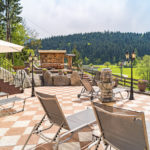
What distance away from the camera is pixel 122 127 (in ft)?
5.24

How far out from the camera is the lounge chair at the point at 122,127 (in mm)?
1464

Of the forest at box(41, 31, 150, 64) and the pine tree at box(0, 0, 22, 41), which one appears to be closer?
the pine tree at box(0, 0, 22, 41)

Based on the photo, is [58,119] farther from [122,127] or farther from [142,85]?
[142,85]

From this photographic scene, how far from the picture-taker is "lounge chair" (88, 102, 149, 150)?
1.46 m

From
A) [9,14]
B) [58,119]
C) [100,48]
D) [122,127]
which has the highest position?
[100,48]

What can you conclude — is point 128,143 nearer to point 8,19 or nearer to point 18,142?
point 18,142

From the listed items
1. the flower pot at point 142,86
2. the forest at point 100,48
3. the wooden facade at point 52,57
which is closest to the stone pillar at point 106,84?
the flower pot at point 142,86

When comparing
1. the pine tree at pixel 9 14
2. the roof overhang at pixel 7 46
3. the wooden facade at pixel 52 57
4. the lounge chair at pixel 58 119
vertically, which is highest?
the pine tree at pixel 9 14

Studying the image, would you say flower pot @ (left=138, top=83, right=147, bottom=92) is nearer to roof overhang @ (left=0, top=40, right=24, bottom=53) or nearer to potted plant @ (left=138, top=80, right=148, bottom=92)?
potted plant @ (left=138, top=80, right=148, bottom=92)

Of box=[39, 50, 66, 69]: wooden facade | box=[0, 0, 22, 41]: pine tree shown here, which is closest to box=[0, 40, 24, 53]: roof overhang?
box=[0, 0, 22, 41]: pine tree

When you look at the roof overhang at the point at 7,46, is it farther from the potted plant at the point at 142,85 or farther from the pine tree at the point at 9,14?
the pine tree at the point at 9,14

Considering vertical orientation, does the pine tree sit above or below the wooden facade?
above

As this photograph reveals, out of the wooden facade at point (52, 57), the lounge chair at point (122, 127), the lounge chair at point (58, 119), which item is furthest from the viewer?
the wooden facade at point (52, 57)

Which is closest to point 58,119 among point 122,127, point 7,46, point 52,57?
point 122,127
